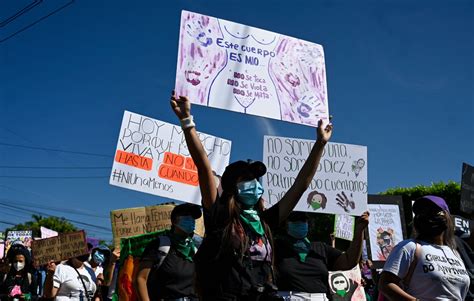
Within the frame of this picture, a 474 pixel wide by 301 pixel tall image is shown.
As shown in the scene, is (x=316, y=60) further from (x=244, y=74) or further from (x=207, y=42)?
(x=207, y=42)

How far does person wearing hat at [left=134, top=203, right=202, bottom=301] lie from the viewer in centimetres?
457

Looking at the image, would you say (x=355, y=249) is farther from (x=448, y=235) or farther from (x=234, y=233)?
(x=234, y=233)

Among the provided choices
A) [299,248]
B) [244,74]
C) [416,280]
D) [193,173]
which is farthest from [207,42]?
[416,280]

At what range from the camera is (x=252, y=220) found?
9.64 feet

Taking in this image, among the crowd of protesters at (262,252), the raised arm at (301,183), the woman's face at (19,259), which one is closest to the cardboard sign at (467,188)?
the crowd of protesters at (262,252)

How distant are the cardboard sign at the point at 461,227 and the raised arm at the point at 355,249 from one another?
73 centimetres

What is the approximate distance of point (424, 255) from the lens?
3.40 meters

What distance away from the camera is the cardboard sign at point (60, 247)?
9.24 m

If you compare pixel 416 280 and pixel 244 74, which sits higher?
pixel 244 74

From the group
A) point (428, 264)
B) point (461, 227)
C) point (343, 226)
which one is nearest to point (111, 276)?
point (343, 226)

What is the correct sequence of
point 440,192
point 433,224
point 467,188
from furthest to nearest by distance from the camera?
1. point 440,192
2. point 467,188
3. point 433,224

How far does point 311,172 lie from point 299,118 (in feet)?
8.73

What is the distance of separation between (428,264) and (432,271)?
4 cm

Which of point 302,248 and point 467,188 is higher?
point 467,188
